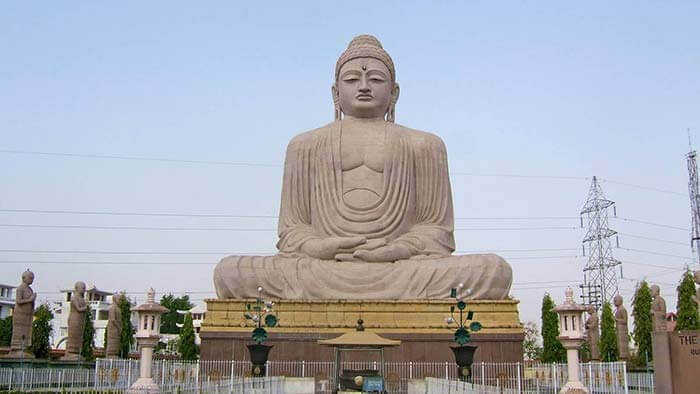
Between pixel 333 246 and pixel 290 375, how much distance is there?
3.23 m

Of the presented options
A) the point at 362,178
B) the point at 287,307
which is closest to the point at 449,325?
the point at 287,307

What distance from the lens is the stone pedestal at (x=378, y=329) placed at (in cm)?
1515

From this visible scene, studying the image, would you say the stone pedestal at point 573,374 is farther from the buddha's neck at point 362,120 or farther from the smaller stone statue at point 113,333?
the smaller stone statue at point 113,333

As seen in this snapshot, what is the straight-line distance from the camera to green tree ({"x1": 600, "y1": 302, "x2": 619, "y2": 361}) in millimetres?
24000

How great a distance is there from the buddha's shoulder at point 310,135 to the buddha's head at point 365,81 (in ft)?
2.62

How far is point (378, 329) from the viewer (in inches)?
606

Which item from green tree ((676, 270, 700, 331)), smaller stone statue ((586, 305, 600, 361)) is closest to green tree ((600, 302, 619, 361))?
smaller stone statue ((586, 305, 600, 361))

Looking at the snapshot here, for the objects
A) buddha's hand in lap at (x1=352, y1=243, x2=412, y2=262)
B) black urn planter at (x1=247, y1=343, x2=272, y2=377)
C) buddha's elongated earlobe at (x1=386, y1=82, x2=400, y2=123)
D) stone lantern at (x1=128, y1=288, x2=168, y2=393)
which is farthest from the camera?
buddha's elongated earlobe at (x1=386, y1=82, x2=400, y2=123)

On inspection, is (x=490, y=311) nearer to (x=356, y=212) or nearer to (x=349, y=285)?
(x=349, y=285)

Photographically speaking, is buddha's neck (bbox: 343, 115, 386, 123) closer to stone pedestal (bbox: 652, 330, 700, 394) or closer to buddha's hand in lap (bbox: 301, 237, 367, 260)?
buddha's hand in lap (bbox: 301, 237, 367, 260)

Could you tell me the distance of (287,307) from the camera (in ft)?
51.5

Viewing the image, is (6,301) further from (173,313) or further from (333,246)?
(333,246)

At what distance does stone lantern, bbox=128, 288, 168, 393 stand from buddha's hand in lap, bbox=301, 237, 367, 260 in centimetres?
546

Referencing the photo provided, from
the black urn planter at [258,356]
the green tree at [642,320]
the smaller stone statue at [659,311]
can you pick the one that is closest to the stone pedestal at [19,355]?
the black urn planter at [258,356]
